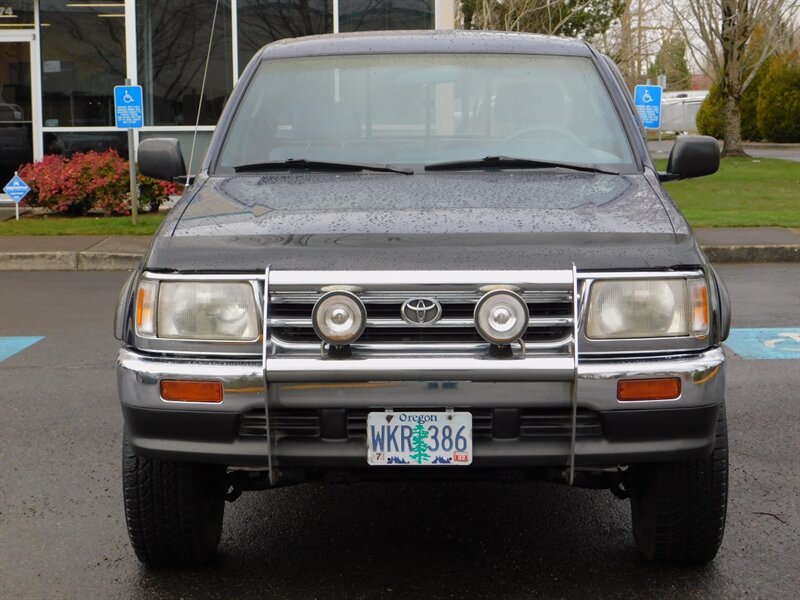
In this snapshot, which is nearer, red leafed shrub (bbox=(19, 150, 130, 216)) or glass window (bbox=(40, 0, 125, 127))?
red leafed shrub (bbox=(19, 150, 130, 216))

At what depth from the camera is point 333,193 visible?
12.9 ft

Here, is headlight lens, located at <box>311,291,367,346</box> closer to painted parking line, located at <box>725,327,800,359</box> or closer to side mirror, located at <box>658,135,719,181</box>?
side mirror, located at <box>658,135,719,181</box>

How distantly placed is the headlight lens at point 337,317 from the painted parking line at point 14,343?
505 centimetres

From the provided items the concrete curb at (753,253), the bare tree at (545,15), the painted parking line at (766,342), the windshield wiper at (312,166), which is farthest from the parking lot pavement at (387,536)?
the bare tree at (545,15)

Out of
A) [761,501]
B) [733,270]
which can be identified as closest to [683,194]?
[733,270]

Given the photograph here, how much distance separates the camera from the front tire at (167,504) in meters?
3.63

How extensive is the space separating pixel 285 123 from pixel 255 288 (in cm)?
147

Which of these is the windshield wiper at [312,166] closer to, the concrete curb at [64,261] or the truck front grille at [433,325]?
the truck front grille at [433,325]

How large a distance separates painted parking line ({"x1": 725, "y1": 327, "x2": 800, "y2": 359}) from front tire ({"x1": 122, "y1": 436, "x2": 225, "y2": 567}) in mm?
4848

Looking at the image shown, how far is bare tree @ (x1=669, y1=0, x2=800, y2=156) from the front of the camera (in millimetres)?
32031

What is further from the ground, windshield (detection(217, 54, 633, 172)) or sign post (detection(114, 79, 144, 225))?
sign post (detection(114, 79, 144, 225))

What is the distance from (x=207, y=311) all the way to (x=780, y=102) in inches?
1708

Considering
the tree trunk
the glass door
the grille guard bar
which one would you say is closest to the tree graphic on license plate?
the grille guard bar

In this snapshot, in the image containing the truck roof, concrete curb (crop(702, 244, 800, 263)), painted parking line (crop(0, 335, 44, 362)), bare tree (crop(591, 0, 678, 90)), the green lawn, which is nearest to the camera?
the truck roof
